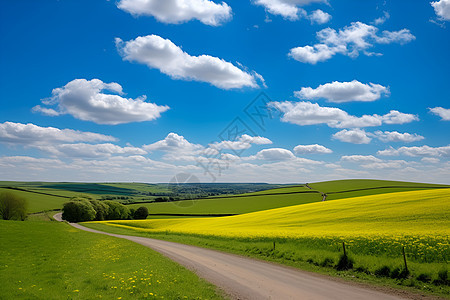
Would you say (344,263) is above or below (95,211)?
above

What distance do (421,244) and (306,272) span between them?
313 inches

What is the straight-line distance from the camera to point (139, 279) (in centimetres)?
1391

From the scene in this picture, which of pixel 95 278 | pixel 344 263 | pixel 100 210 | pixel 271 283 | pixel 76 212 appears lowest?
pixel 100 210

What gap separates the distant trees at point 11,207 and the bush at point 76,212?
38.2 ft

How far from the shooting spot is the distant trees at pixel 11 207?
8262 centimetres

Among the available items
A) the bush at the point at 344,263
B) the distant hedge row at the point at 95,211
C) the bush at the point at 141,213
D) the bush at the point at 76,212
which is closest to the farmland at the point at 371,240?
the bush at the point at 344,263

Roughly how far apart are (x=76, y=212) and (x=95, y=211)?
6725 mm

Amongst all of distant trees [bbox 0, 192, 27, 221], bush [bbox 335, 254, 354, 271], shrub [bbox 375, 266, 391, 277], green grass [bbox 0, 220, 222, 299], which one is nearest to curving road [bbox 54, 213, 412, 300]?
green grass [bbox 0, 220, 222, 299]

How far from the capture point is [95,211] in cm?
9662

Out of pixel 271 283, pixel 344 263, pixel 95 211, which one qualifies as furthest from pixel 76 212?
pixel 271 283

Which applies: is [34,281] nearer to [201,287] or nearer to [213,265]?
[201,287]

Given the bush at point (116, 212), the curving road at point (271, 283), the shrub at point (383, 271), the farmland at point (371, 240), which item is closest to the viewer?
the curving road at point (271, 283)

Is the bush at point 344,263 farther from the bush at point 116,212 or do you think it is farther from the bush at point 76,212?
the bush at point 116,212

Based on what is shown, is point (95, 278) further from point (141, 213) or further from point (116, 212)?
point (116, 212)
